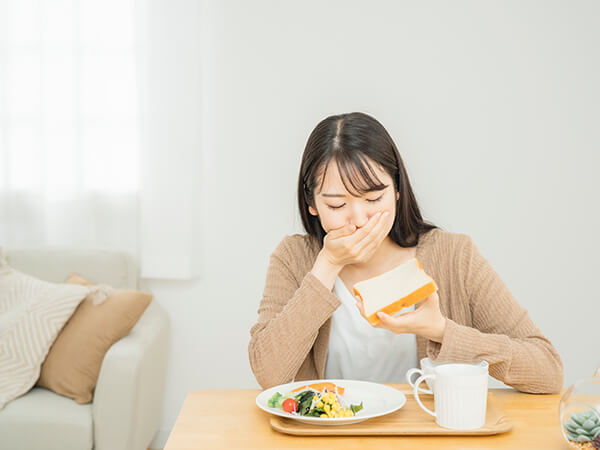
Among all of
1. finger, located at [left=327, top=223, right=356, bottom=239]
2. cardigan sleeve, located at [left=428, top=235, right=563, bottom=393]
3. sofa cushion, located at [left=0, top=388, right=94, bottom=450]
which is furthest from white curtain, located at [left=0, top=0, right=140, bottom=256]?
cardigan sleeve, located at [left=428, top=235, right=563, bottom=393]

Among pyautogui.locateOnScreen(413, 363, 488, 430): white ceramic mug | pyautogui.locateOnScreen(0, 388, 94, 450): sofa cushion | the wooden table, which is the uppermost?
pyautogui.locateOnScreen(413, 363, 488, 430): white ceramic mug

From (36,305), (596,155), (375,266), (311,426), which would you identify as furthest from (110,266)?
(596,155)

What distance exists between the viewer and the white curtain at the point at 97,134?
8.23 feet

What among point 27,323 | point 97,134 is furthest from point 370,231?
point 97,134

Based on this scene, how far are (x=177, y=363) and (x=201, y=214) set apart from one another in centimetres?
64

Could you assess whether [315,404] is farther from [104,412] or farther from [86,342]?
[86,342]

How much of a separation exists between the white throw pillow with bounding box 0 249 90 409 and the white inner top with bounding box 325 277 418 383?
3.47 feet

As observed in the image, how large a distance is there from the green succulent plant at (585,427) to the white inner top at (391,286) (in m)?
0.33

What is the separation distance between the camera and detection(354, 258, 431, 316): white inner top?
3.68 feet

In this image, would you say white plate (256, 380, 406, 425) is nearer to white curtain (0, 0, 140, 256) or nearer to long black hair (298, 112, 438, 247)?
long black hair (298, 112, 438, 247)

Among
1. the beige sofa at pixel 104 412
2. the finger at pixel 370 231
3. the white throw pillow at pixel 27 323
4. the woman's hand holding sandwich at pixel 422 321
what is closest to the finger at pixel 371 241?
the finger at pixel 370 231

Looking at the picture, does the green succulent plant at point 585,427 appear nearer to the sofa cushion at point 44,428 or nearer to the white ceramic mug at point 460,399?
the white ceramic mug at point 460,399

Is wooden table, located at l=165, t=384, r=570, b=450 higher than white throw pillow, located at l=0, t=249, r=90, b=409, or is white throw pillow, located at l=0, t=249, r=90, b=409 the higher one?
wooden table, located at l=165, t=384, r=570, b=450

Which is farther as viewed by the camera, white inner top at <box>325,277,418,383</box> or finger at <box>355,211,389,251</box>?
white inner top at <box>325,277,418,383</box>
